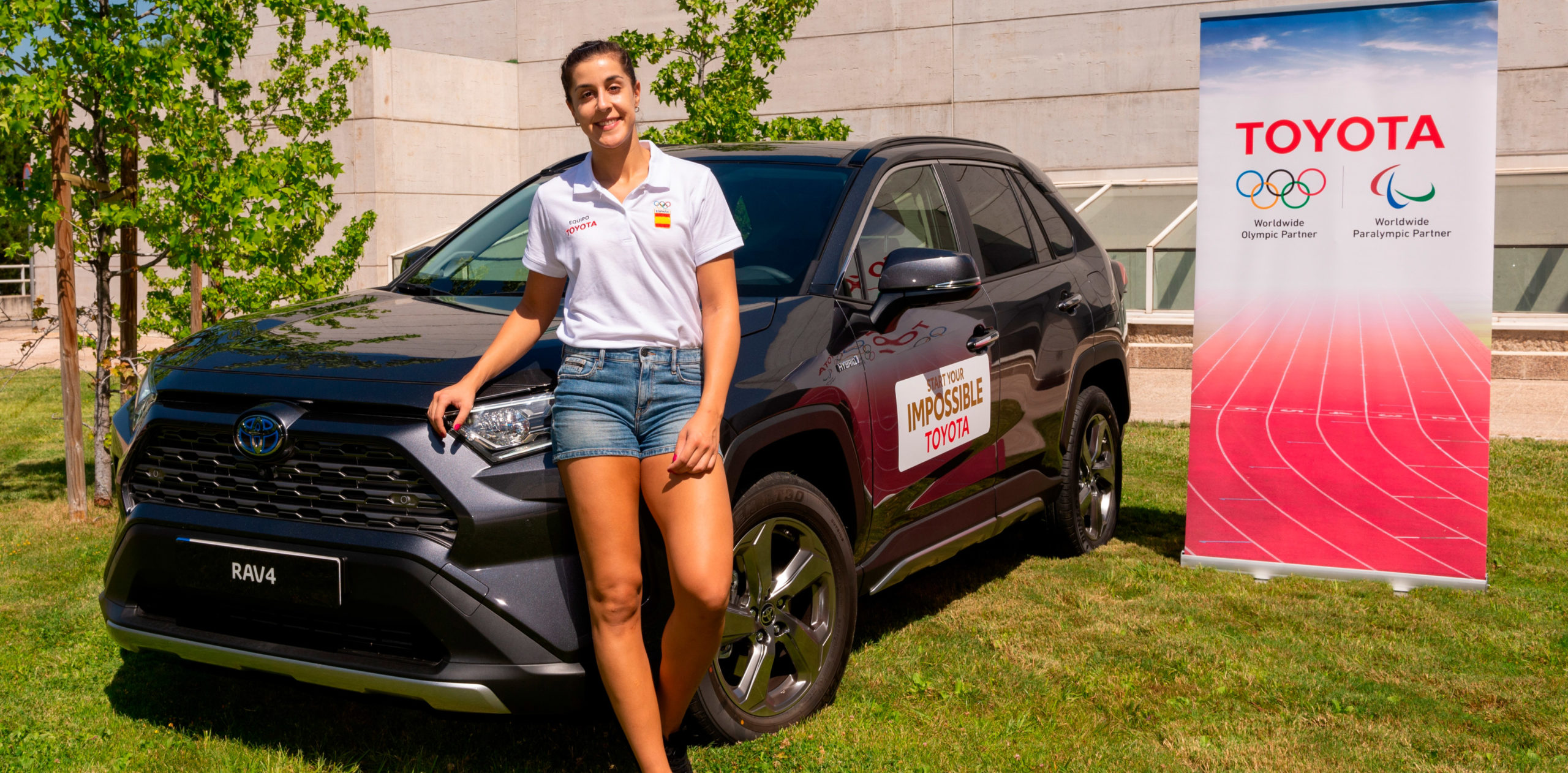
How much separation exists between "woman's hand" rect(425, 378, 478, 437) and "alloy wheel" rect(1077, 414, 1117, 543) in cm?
369

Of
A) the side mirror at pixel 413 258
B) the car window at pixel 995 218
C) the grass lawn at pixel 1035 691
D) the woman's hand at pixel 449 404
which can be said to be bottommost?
the grass lawn at pixel 1035 691

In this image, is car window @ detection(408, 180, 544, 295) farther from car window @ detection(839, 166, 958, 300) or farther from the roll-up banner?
the roll-up banner

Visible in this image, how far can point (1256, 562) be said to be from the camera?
6266 millimetres

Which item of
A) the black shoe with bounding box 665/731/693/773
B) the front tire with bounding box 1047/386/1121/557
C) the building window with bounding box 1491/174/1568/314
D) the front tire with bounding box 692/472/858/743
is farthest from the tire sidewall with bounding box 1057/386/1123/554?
the building window with bounding box 1491/174/1568/314

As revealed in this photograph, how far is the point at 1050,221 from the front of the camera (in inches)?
245

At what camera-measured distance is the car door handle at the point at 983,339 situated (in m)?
4.95

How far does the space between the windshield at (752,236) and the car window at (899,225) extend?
150 millimetres

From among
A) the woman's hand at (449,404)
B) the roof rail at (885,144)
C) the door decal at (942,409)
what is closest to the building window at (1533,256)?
the roof rail at (885,144)

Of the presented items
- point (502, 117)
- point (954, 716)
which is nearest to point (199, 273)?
point (954, 716)

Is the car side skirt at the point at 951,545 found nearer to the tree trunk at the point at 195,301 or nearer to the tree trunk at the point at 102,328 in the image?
the tree trunk at the point at 102,328

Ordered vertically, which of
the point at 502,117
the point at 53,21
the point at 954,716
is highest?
the point at 502,117

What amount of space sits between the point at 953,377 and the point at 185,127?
4.15 m

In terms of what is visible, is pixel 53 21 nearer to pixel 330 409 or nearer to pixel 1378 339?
pixel 330 409

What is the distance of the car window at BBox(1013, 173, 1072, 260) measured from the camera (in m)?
6.08
